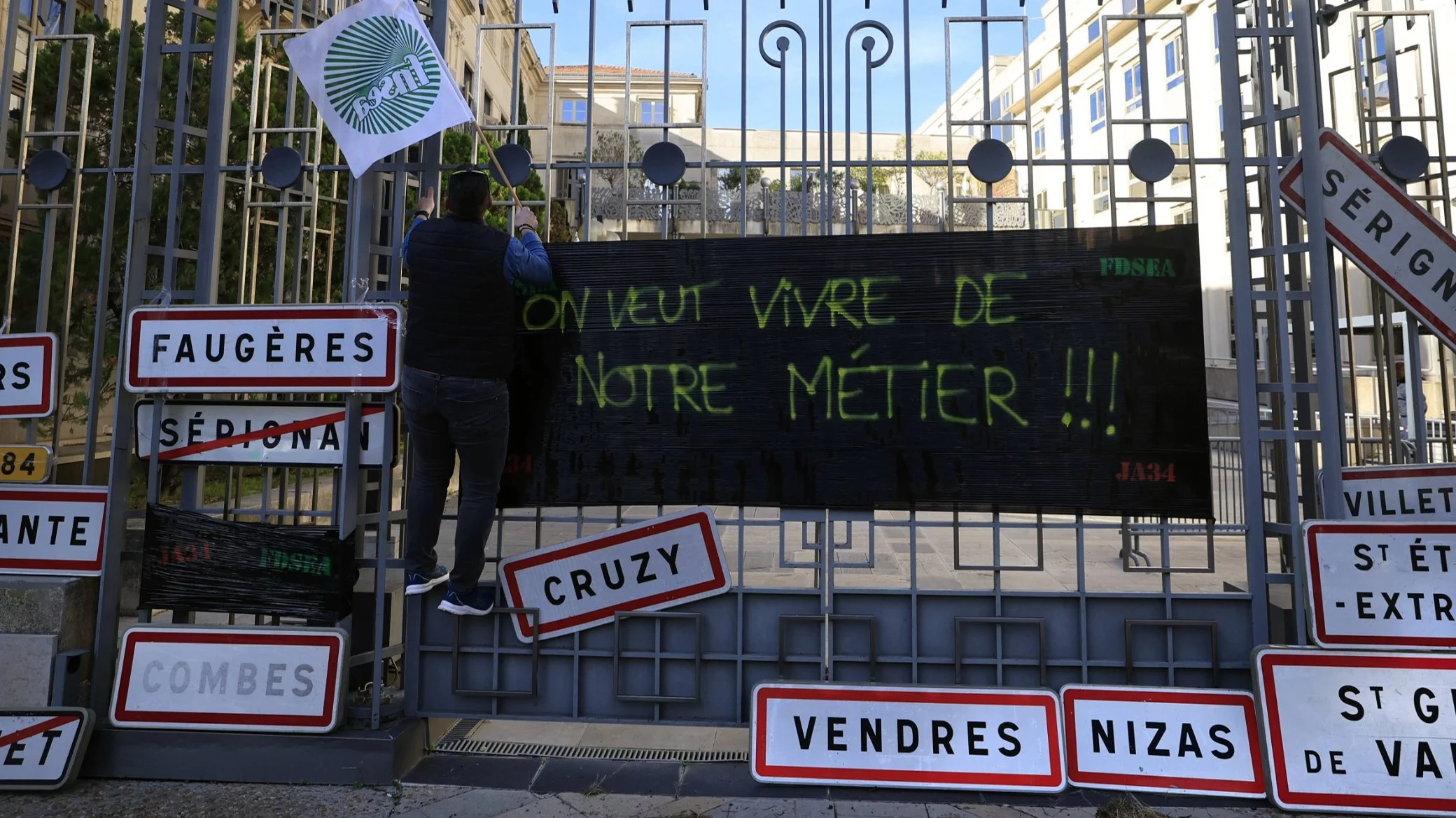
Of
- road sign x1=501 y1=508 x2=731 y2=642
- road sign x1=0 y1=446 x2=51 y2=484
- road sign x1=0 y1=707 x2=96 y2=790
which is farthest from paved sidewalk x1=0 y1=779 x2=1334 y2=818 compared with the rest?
road sign x1=0 y1=446 x2=51 y2=484

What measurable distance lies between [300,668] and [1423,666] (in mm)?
5024

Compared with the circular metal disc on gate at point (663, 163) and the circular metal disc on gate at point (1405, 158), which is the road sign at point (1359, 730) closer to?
the circular metal disc on gate at point (1405, 158)

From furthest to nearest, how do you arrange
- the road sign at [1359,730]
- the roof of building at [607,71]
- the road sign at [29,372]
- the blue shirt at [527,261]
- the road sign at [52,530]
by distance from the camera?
the roof of building at [607,71]
the road sign at [29,372]
the road sign at [52,530]
the blue shirt at [527,261]
the road sign at [1359,730]

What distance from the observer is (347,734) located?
388cm

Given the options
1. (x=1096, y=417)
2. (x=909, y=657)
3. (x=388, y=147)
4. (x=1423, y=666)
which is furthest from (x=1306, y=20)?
(x=388, y=147)

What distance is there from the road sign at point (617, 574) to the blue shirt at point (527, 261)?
127cm

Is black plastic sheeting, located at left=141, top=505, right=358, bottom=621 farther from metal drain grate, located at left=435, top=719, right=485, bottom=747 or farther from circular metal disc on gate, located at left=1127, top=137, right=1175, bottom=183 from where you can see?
circular metal disc on gate, located at left=1127, top=137, right=1175, bottom=183

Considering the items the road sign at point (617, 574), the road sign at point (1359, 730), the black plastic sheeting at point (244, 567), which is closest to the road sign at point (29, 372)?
the black plastic sheeting at point (244, 567)

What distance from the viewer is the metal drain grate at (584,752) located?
411 cm

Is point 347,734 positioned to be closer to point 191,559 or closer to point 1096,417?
point 191,559

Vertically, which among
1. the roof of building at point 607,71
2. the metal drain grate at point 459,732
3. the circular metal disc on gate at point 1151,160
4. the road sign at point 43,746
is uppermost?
the roof of building at point 607,71

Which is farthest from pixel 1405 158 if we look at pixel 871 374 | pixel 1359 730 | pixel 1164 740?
pixel 1164 740

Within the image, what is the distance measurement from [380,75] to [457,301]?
3.83 ft

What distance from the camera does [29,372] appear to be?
14.7 ft
